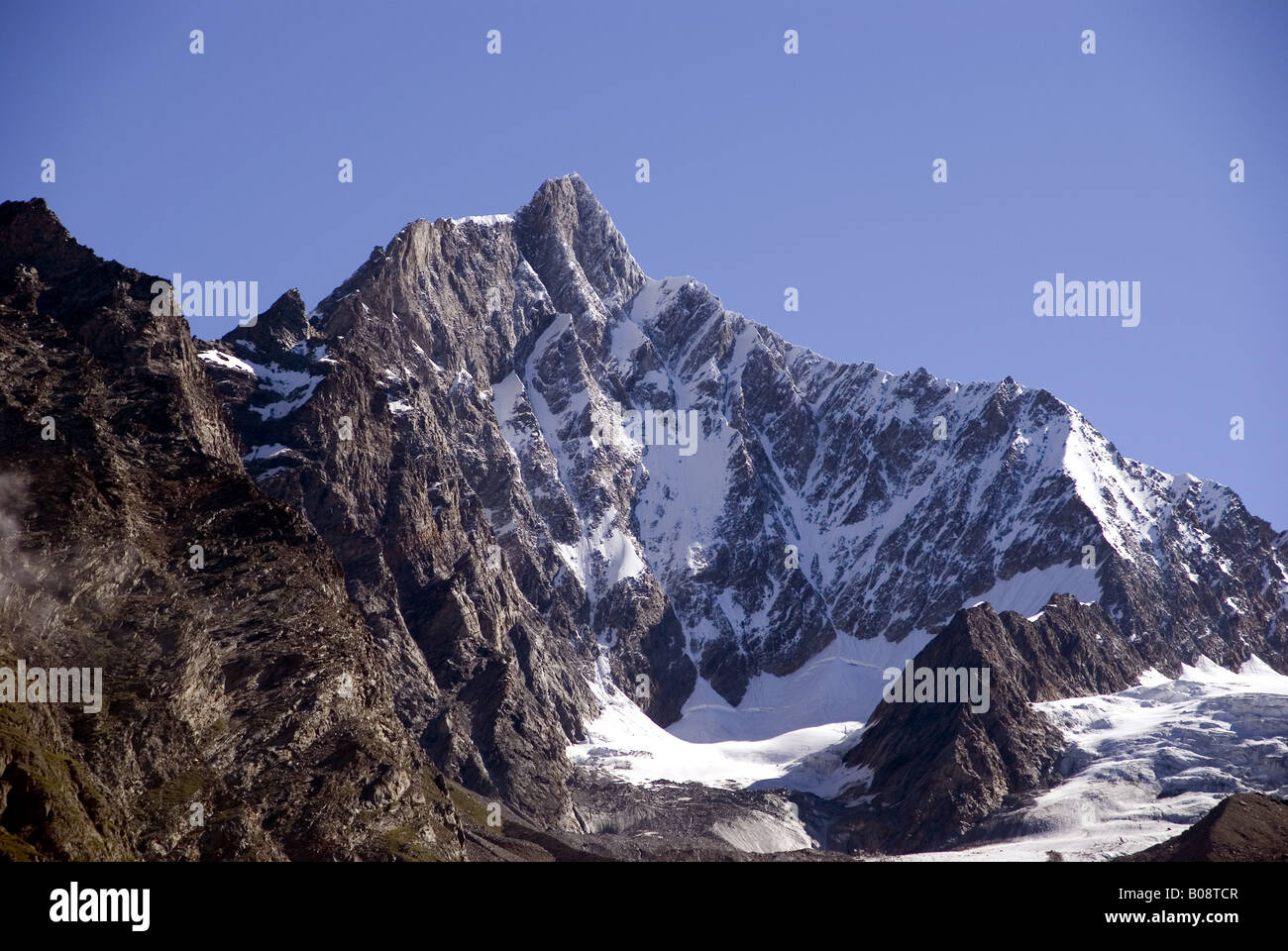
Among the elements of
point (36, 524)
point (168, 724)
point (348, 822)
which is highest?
point (36, 524)

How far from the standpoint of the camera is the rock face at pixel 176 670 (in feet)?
496

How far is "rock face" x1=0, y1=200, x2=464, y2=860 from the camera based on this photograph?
151 m

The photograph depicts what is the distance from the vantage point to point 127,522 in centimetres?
17850

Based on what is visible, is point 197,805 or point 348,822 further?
point 348,822

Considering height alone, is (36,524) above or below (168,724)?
above

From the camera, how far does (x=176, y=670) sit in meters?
166
